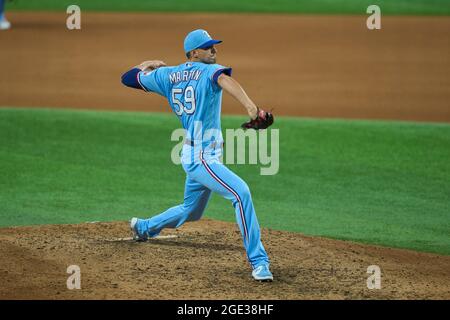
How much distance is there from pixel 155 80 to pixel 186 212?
115 cm

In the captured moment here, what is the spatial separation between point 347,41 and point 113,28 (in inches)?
235

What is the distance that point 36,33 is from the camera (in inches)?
842

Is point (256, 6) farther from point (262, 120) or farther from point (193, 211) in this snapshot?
point (262, 120)

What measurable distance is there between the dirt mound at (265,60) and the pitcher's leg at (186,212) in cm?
675

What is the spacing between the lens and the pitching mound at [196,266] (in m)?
6.63

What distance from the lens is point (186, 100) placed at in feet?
23.3

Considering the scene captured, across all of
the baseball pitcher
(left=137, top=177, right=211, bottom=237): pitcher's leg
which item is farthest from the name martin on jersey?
(left=137, top=177, right=211, bottom=237): pitcher's leg

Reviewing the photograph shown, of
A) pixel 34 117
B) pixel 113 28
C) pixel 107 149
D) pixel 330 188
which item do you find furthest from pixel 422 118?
pixel 113 28

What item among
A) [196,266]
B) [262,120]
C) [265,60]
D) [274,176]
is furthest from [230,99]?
[262,120]

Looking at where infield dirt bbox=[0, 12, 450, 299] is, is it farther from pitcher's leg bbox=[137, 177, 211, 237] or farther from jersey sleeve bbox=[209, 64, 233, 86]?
jersey sleeve bbox=[209, 64, 233, 86]

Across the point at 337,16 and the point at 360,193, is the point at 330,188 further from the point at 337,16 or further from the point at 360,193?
the point at 337,16

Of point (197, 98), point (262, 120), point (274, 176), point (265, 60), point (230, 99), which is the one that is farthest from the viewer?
point (265, 60)

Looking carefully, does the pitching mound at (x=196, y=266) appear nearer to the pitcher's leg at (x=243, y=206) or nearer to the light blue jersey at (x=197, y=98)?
the pitcher's leg at (x=243, y=206)

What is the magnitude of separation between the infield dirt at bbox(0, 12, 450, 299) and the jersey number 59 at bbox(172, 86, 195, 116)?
4.14 feet
